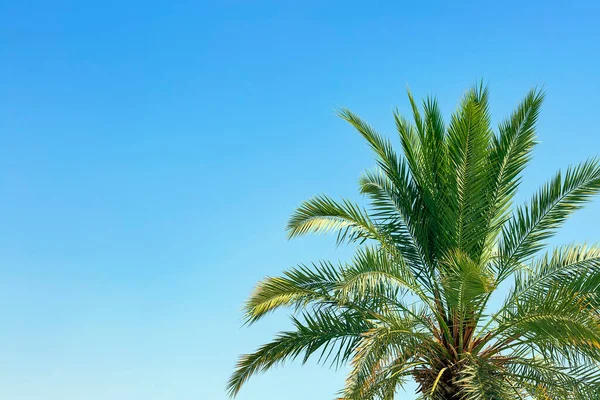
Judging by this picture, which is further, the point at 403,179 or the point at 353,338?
the point at 403,179

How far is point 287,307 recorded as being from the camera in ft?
38.1

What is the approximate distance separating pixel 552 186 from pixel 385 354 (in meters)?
4.01

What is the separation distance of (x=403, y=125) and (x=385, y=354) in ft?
13.1

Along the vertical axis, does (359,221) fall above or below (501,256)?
above

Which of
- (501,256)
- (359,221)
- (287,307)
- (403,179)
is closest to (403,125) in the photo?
(403,179)

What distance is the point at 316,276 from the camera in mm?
11539

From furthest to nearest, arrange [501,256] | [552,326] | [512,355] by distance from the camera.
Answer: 1. [501,256]
2. [512,355]
3. [552,326]

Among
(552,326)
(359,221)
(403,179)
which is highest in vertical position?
(403,179)

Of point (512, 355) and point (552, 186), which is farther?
point (552, 186)

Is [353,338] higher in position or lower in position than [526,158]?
lower

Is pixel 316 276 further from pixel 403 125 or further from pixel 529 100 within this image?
pixel 529 100

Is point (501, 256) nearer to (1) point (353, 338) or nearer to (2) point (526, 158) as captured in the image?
(2) point (526, 158)

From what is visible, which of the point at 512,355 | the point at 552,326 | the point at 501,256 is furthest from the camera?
the point at 501,256

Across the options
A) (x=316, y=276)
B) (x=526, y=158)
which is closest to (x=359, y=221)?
(x=316, y=276)
